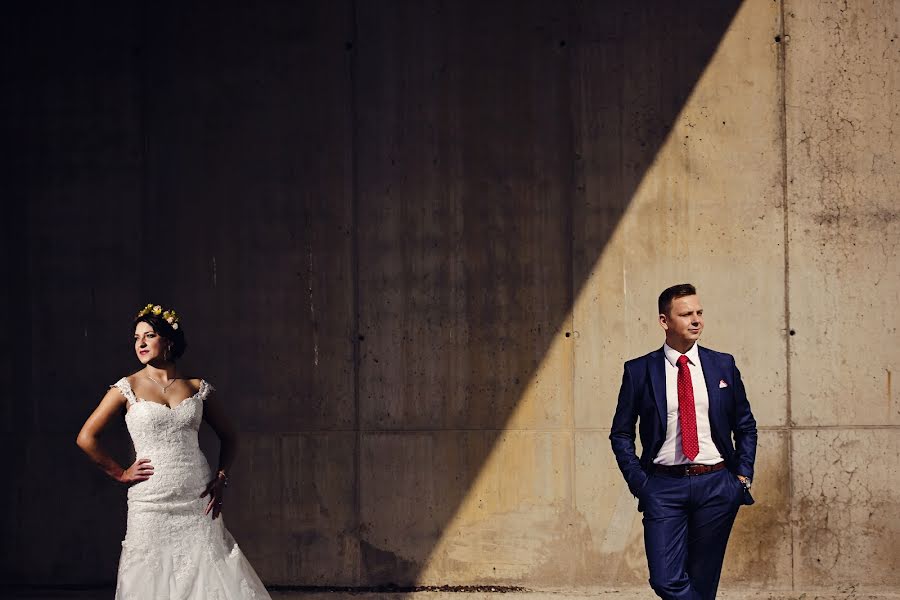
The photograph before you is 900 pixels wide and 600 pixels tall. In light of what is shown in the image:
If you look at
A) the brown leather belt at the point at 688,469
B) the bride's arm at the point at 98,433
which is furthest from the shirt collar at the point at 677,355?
the bride's arm at the point at 98,433

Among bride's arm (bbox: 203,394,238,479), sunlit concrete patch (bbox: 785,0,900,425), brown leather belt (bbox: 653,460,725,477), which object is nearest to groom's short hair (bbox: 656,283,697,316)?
brown leather belt (bbox: 653,460,725,477)

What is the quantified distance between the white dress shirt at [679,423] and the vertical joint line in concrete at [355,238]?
2613 millimetres

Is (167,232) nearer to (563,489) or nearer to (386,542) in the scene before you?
(386,542)

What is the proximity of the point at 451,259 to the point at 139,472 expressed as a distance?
266 cm

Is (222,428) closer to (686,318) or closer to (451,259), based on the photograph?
(451,259)

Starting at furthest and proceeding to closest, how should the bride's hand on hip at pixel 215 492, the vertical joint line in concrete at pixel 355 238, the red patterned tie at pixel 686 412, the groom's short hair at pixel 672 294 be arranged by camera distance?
the vertical joint line in concrete at pixel 355 238 → the bride's hand on hip at pixel 215 492 → the groom's short hair at pixel 672 294 → the red patterned tie at pixel 686 412

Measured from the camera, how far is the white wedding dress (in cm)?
517

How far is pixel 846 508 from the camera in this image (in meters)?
6.89

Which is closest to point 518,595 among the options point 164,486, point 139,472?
point 164,486

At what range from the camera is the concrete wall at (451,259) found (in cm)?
693

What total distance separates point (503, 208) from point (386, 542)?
2.35 meters

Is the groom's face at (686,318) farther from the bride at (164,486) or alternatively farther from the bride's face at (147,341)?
the bride's face at (147,341)

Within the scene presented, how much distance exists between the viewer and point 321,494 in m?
7.11

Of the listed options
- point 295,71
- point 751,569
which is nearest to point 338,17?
point 295,71
